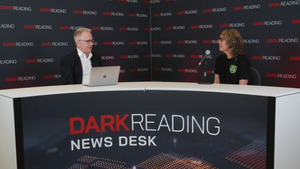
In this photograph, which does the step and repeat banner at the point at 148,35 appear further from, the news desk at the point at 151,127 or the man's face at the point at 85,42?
the news desk at the point at 151,127

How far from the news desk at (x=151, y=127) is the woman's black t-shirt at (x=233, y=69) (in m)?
0.98

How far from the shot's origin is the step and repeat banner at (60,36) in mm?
4406

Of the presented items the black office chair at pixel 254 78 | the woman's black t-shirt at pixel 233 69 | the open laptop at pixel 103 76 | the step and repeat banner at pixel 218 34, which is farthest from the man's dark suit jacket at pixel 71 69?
the step and repeat banner at pixel 218 34

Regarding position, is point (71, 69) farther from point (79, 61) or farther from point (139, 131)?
point (139, 131)

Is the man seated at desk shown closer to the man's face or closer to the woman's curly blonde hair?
the man's face

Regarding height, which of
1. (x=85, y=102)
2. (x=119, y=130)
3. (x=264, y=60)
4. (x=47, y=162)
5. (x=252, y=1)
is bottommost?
(x=47, y=162)

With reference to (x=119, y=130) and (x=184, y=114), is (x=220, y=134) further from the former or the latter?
(x=119, y=130)

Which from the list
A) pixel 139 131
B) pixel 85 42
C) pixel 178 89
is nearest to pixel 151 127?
pixel 139 131

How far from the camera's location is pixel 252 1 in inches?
179

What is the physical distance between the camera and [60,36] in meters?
4.85

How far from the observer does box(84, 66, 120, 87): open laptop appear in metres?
2.72

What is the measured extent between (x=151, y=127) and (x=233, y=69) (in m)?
1.47

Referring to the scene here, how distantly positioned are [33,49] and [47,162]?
2.51 metres

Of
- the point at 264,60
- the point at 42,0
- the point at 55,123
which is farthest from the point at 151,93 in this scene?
the point at 42,0
